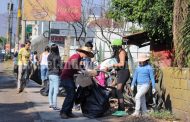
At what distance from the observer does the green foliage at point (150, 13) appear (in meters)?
14.5

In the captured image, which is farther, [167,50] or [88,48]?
[167,50]

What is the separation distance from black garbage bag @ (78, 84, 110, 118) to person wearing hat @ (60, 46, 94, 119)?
1.08ft

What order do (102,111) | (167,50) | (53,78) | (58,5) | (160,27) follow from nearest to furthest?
1. (102,111)
2. (53,78)
3. (160,27)
4. (167,50)
5. (58,5)

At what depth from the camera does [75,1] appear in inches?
952

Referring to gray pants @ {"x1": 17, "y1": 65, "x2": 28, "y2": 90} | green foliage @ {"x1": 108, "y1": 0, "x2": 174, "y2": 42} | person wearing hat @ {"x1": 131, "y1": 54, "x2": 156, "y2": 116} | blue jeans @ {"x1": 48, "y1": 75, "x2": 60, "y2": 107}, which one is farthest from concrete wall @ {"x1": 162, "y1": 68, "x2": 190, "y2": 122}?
gray pants @ {"x1": 17, "y1": 65, "x2": 28, "y2": 90}

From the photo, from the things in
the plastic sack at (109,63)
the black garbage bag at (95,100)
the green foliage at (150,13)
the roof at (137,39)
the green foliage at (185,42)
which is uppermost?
the green foliage at (150,13)

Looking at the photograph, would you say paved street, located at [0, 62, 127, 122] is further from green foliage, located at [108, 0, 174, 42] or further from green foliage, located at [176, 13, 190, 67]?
green foliage, located at [108, 0, 174, 42]

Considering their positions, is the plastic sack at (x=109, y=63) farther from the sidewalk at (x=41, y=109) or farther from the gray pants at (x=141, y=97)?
the sidewalk at (x=41, y=109)

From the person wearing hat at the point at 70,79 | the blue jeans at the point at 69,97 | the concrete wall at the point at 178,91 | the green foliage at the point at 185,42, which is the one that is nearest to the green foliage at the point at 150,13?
the concrete wall at the point at 178,91

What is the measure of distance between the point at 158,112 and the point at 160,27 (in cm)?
437

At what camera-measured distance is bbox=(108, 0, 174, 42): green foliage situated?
47.4 ft

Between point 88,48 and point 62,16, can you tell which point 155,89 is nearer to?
point 88,48

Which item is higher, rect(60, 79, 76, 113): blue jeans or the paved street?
rect(60, 79, 76, 113): blue jeans

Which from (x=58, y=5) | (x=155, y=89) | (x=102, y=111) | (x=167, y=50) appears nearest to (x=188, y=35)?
(x=155, y=89)
